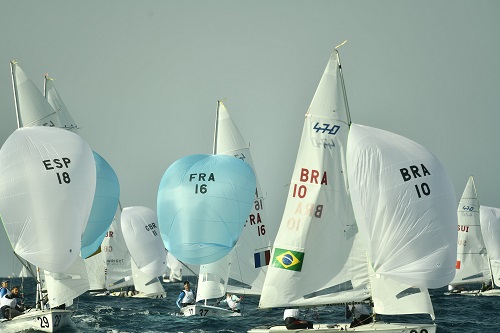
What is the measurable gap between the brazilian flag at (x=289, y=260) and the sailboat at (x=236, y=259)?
12121 millimetres

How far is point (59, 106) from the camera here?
130ft

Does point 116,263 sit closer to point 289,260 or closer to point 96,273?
point 96,273

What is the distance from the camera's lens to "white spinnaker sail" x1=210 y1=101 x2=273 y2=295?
38625 mm

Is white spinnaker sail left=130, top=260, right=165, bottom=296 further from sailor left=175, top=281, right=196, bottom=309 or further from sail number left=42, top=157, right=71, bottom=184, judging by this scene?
sail number left=42, top=157, right=71, bottom=184

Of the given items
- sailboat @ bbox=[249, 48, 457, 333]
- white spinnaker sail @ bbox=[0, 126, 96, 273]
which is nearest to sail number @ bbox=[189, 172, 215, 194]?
white spinnaker sail @ bbox=[0, 126, 96, 273]

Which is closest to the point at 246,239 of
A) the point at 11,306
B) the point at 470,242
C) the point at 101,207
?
the point at 101,207

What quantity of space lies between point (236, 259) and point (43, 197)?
12.7 m

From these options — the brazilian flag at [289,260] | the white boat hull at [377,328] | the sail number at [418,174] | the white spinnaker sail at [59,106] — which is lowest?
the white boat hull at [377,328]

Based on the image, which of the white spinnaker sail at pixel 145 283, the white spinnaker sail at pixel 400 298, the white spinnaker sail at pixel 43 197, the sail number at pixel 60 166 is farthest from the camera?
the white spinnaker sail at pixel 145 283

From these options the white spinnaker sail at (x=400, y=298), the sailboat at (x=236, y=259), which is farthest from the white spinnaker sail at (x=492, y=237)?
the white spinnaker sail at (x=400, y=298)

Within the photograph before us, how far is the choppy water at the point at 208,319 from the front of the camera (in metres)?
31.7

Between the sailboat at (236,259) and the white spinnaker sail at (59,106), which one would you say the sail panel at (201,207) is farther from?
the white spinnaker sail at (59,106)

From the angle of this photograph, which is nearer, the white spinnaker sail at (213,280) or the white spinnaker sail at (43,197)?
the white spinnaker sail at (43,197)

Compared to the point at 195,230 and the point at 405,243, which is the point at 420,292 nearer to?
the point at 405,243
